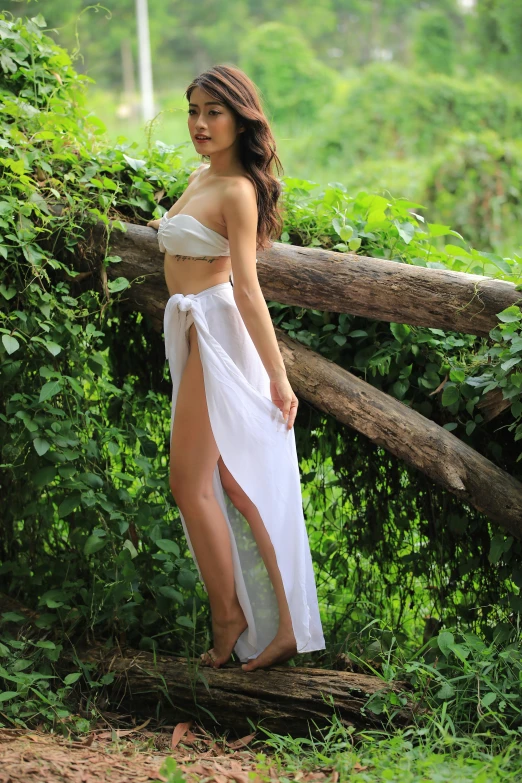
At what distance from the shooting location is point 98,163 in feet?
10.8

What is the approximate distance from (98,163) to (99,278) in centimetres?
45

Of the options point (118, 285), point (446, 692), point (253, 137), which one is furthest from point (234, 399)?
point (446, 692)

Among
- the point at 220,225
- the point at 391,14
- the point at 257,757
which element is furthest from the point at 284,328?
the point at 391,14

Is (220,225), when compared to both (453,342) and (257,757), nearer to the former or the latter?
(453,342)

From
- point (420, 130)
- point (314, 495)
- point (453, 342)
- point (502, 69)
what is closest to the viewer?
point (453, 342)

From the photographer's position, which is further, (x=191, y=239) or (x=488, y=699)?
(x=191, y=239)

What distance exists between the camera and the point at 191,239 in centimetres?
281

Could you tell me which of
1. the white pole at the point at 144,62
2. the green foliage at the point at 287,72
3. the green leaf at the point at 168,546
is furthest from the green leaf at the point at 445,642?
the white pole at the point at 144,62

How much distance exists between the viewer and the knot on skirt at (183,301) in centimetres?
287

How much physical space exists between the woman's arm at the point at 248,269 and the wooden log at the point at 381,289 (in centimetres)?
28

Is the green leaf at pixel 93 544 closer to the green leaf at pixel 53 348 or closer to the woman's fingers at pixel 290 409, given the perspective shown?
the green leaf at pixel 53 348

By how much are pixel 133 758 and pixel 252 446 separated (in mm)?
1022

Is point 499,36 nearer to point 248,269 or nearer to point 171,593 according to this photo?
point 248,269

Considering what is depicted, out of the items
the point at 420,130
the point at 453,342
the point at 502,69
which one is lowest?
the point at 453,342
